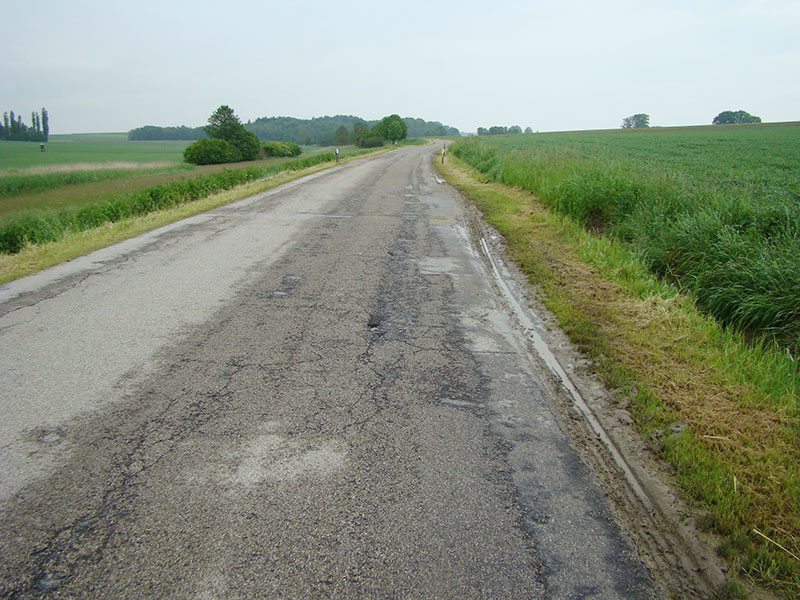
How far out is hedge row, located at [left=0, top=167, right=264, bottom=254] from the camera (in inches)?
377

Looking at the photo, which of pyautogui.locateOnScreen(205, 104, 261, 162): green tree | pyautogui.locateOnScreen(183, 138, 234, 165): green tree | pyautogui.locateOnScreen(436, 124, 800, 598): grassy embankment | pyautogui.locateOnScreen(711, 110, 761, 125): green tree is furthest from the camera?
pyautogui.locateOnScreen(711, 110, 761, 125): green tree

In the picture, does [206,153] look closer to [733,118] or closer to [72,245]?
[72,245]

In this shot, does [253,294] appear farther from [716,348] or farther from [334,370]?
[716,348]

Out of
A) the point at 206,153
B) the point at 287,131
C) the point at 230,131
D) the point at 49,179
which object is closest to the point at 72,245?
the point at 49,179

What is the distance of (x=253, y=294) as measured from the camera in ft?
18.0

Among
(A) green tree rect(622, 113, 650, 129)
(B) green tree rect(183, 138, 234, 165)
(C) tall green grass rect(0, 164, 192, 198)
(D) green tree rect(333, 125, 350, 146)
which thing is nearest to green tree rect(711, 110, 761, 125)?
(A) green tree rect(622, 113, 650, 129)

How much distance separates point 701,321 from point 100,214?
1193 cm

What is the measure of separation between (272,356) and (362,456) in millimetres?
1512

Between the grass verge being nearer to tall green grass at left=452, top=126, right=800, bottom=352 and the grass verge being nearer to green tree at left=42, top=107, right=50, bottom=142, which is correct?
tall green grass at left=452, top=126, right=800, bottom=352

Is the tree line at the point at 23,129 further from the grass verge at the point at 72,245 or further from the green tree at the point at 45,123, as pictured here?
the grass verge at the point at 72,245

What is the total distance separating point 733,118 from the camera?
3602 inches

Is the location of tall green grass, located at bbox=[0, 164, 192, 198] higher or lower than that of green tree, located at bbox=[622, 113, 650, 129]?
lower

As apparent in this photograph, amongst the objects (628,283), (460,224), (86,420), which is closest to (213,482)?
(86,420)

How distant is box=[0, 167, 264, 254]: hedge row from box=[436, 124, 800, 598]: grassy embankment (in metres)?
8.76
